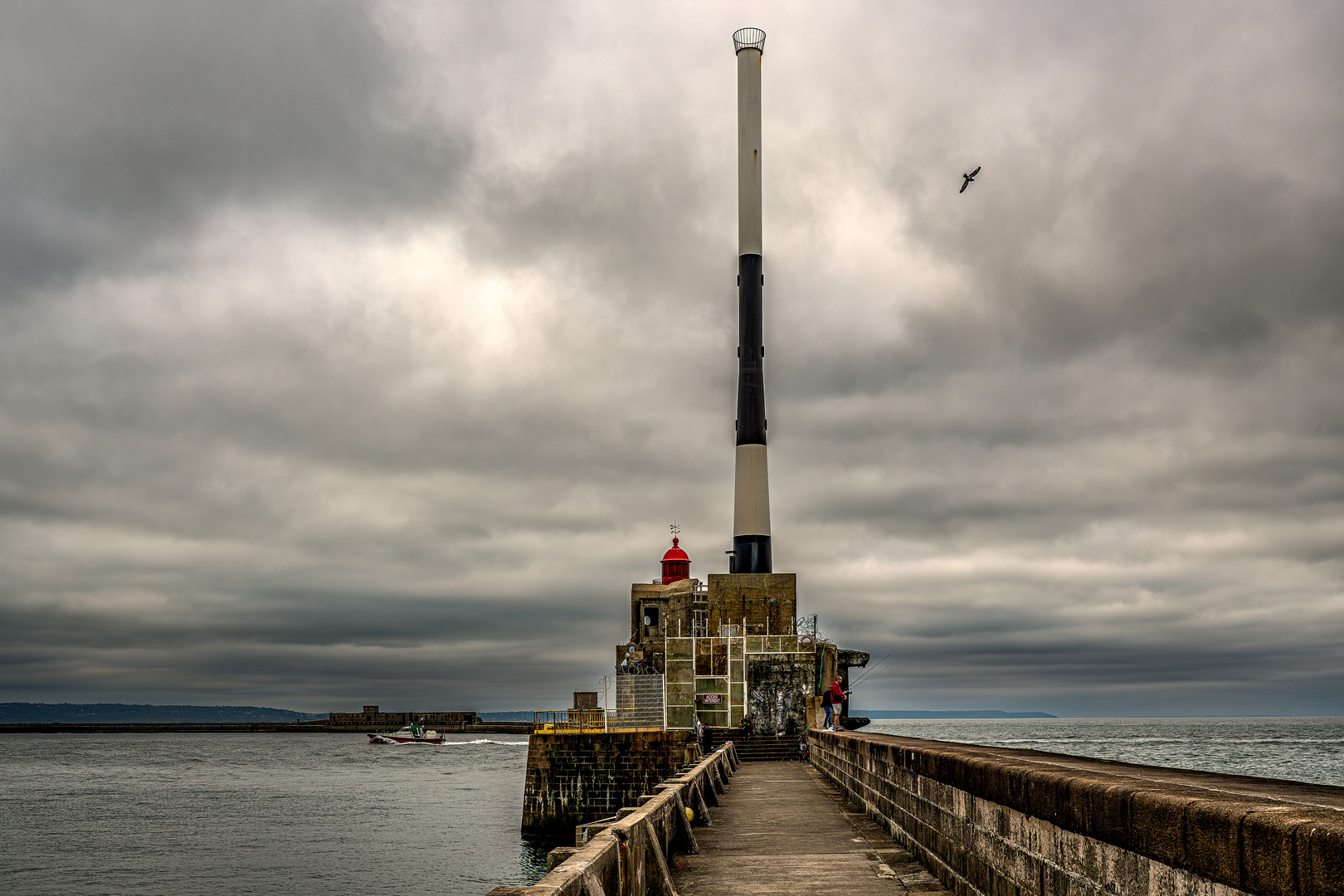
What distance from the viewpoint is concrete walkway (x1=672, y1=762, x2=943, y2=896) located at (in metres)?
10.3

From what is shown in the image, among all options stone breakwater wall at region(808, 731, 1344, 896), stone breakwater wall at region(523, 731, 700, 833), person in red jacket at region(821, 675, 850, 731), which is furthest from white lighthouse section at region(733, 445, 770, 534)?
stone breakwater wall at region(808, 731, 1344, 896)

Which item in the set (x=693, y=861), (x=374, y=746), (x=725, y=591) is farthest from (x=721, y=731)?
(x=374, y=746)

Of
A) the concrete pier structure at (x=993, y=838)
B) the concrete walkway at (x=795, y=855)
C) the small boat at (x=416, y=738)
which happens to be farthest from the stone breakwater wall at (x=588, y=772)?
the small boat at (x=416, y=738)

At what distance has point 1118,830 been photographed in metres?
5.22

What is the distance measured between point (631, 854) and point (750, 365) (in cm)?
5116

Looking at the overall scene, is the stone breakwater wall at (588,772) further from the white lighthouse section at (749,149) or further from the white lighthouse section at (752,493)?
the white lighthouse section at (749,149)

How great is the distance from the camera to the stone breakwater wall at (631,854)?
219 inches

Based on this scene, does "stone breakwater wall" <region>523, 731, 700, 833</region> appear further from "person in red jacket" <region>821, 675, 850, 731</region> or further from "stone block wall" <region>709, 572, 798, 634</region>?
"stone block wall" <region>709, 572, 798, 634</region>

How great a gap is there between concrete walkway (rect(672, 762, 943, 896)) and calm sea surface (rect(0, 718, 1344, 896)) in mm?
17610

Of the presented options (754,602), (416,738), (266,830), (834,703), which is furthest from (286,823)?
(416,738)

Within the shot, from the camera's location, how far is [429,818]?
50.9m

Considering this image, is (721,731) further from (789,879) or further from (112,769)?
(112,769)

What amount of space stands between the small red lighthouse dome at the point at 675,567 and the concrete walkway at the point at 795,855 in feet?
149

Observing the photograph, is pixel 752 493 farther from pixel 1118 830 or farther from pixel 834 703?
pixel 1118 830
